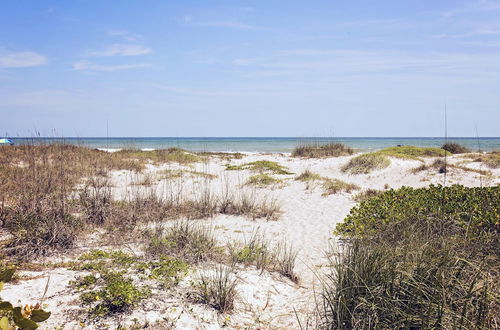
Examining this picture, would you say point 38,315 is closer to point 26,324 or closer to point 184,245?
point 26,324

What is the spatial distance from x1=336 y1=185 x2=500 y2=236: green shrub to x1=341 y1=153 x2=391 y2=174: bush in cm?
796

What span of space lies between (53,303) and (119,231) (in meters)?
2.98

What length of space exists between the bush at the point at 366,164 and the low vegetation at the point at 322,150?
5.95 m

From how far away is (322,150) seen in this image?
24406 millimetres

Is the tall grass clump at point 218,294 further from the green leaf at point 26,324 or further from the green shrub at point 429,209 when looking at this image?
the green shrub at point 429,209

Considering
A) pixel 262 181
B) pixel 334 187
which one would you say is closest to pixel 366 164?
pixel 334 187

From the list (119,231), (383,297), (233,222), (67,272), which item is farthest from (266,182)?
(383,297)

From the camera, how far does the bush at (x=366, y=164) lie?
16500 millimetres

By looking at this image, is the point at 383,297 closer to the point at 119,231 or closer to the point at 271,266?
the point at 271,266

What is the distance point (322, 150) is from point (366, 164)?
25.0 ft

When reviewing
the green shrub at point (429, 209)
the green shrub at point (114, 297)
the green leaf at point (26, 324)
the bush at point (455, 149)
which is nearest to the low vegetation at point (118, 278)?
the green shrub at point (114, 297)

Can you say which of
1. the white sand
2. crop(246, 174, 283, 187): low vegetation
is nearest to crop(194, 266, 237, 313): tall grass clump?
the white sand

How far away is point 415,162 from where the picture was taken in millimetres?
17328

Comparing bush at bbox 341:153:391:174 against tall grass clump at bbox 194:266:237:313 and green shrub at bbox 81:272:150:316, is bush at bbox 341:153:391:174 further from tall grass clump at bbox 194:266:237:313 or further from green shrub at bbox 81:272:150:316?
green shrub at bbox 81:272:150:316
